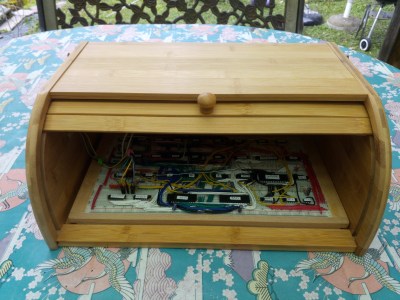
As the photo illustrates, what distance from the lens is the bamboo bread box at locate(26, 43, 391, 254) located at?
1.90 feet

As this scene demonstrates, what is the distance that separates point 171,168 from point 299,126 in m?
0.33

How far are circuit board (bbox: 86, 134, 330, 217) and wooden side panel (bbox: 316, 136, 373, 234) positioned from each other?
42mm

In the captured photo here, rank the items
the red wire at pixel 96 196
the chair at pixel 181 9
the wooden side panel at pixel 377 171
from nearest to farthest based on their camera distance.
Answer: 1. the wooden side panel at pixel 377 171
2. the red wire at pixel 96 196
3. the chair at pixel 181 9

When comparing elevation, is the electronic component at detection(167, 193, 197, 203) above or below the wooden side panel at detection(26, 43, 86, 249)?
below

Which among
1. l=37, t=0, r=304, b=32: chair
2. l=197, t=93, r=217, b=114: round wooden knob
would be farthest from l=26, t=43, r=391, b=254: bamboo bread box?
l=37, t=0, r=304, b=32: chair

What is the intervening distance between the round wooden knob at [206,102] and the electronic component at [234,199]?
216 millimetres

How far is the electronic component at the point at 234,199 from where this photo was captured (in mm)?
714

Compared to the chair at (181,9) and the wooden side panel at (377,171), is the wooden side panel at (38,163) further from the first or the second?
the chair at (181,9)

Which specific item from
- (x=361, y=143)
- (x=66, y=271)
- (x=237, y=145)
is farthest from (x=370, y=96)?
(x=66, y=271)

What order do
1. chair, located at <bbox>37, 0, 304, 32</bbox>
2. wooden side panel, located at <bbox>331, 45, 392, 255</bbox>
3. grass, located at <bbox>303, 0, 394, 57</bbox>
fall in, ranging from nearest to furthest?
wooden side panel, located at <bbox>331, 45, 392, 255</bbox>
chair, located at <bbox>37, 0, 304, 32</bbox>
grass, located at <bbox>303, 0, 394, 57</bbox>

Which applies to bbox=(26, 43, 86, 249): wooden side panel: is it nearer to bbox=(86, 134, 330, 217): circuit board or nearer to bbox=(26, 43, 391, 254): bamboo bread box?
bbox=(26, 43, 391, 254): bamboo bread box

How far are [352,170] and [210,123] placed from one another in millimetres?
305

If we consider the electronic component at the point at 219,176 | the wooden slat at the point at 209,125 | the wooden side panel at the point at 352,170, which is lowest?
the electronic component at the point at 219,176

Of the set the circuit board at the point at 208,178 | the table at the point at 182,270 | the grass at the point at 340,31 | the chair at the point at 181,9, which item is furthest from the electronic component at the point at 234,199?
the grass at the point at 340,31
